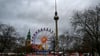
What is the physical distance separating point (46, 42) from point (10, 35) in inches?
1185

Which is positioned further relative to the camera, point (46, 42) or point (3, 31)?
point (3, 31)

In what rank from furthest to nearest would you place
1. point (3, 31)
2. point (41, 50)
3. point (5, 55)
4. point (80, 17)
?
1. point (3, 31)
2. point (5, 55)
3. point (80, 17)
4. point (41, 50)

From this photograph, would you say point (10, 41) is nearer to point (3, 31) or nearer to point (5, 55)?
point (3, 31)

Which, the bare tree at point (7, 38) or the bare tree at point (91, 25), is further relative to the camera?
the bare tree at point (7, 38)

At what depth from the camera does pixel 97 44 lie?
52312 mm

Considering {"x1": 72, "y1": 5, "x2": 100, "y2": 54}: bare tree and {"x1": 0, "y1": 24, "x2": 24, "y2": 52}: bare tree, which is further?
{"x1": 0, "y1": 24, "x2": 24, "y2": 52}: bare tree

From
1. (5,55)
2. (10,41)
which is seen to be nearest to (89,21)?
(5,55)

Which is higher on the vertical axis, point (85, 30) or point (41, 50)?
point (85, 30)

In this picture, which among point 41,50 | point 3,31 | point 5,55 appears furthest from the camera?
point 3,31

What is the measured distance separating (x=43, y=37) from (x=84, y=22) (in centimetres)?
1012

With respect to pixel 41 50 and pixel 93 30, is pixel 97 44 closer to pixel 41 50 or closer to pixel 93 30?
pixel 93 30

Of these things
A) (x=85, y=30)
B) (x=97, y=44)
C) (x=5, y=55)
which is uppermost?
(x=85, y=30)

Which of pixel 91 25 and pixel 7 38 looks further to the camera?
pixel 7 38

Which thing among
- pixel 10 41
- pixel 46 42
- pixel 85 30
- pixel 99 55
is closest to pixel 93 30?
pixel 85 30
